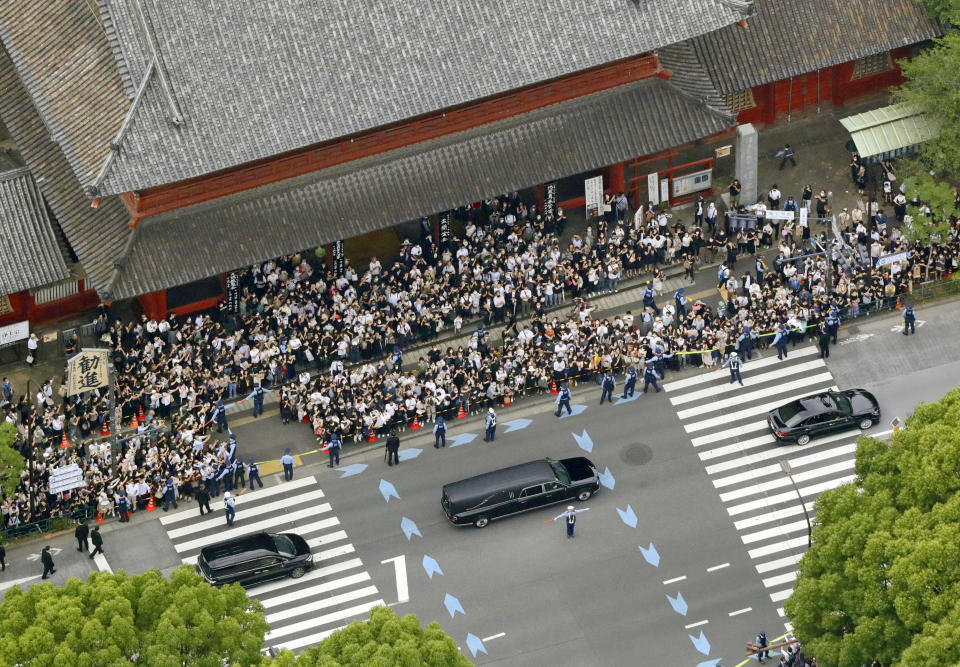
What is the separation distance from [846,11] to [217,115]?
31.6m

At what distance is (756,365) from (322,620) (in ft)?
75.5

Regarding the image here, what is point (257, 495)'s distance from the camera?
8456 centimetres

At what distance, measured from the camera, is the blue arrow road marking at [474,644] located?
78.2 meters

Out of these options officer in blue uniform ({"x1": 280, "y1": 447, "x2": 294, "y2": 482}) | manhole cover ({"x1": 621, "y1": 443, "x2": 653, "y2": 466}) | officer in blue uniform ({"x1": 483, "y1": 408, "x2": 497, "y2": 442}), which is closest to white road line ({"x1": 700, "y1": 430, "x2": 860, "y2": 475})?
manhole cover ({"x1": 621, "y1": 443, "x2": 653, "y2": 466})

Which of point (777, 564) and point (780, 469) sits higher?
point (780, 469)

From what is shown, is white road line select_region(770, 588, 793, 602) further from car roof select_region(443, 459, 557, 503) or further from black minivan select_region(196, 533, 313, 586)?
black minivan select_region(196, 533, 313, 586)

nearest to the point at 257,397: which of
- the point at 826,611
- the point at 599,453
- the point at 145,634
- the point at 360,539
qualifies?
the point at 360,539

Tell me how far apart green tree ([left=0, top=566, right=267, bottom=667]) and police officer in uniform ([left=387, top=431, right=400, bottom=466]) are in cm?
1646

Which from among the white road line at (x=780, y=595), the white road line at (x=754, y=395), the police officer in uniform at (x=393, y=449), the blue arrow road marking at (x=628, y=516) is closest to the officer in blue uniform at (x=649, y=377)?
the white road line at (x=754, y=395)

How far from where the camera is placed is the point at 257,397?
87250 mm

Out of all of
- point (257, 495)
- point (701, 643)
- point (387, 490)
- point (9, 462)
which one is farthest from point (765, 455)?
point (9, 462)

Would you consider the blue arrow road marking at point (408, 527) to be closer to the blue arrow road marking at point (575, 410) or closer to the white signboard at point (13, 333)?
the blue arrow road marking at point (575, 410)

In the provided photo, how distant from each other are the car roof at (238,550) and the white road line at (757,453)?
19.2 m

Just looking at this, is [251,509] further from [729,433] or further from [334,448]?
[729,433]
